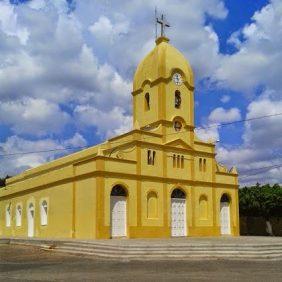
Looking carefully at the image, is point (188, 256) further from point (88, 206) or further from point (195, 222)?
point (195, 222)

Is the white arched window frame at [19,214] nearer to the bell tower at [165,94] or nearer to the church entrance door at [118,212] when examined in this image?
the church entrance door at [118,212]

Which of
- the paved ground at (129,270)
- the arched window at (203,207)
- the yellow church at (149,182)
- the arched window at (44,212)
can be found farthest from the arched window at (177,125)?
the paved ground at (129,270)

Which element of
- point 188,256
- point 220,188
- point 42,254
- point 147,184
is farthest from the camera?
point 220,188

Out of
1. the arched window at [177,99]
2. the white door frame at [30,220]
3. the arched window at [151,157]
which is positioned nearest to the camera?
the arched window at [151,157]

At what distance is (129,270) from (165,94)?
60.1ft

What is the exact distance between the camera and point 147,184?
30.5 metres

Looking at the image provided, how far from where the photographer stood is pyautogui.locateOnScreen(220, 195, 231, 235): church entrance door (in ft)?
116

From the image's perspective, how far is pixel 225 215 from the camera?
118ft

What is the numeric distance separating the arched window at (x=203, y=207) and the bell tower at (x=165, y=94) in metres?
4.25

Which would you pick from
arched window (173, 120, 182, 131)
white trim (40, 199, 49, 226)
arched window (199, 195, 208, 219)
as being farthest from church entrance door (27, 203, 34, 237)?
arched window (199, 195, 208, 219)

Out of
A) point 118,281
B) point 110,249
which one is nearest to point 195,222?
point 110,249

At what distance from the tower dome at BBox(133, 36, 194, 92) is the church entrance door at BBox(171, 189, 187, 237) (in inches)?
323

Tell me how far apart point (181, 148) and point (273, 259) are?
1408 cm

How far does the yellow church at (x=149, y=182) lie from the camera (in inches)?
1136
